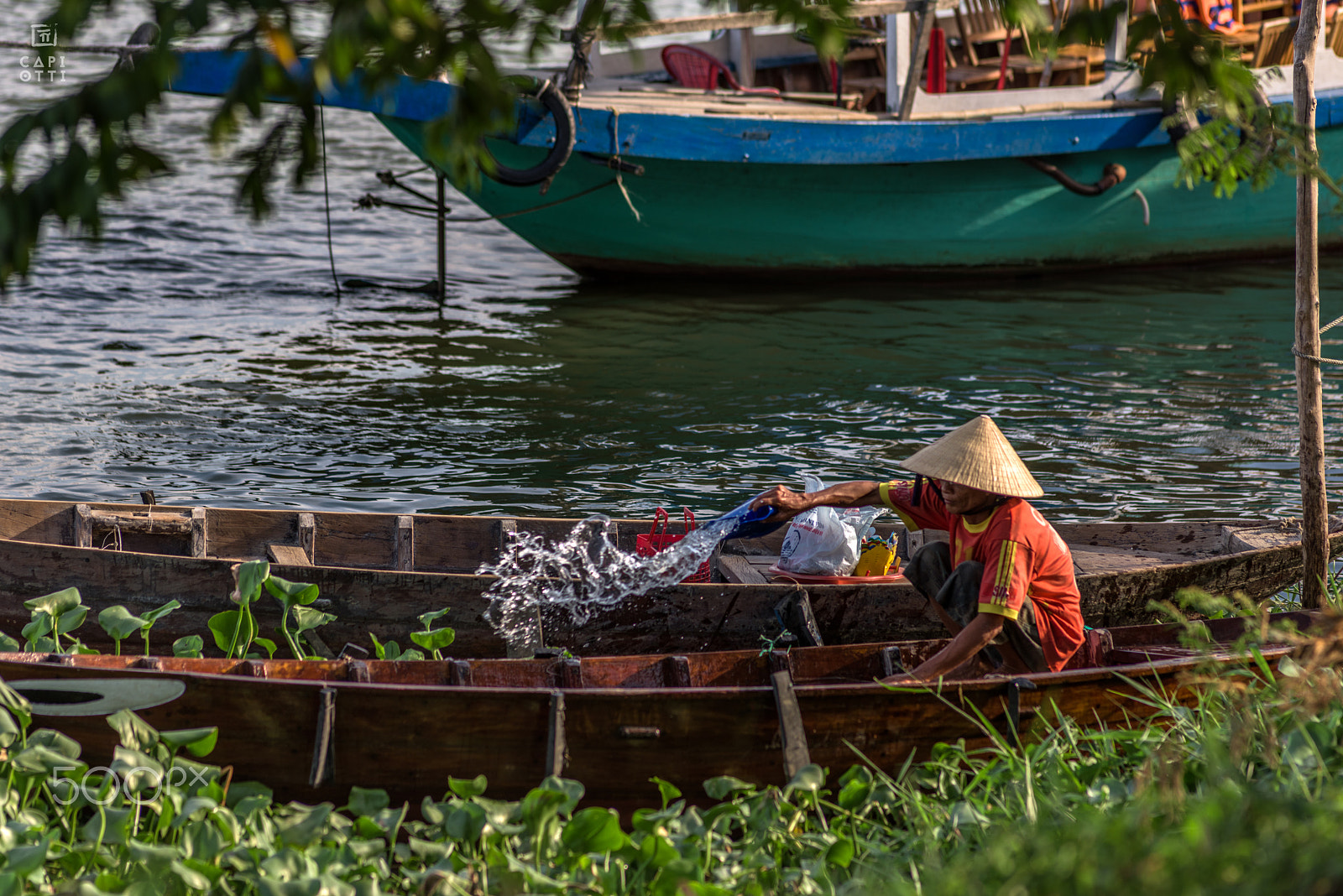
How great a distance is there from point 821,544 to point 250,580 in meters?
2.29

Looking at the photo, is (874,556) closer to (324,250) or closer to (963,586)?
(963,586)

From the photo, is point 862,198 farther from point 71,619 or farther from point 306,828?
point 306,828

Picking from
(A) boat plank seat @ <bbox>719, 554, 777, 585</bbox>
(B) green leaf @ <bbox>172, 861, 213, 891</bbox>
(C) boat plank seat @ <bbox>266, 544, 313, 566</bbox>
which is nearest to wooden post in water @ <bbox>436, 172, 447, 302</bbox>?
(C) boat plank seat @ <bbox>266, 544, 313, 566</bbox>

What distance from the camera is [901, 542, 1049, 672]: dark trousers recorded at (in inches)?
162

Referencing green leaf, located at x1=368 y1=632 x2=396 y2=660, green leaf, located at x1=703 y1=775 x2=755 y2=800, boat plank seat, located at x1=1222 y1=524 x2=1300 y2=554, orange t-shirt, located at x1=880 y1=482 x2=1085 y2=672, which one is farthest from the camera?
boat plank seat, located at x1=1222 y1=524 x2=1300 y2=554

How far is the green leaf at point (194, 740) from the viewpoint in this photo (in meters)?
3.18

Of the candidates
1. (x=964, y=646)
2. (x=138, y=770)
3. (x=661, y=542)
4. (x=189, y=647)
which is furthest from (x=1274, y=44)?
(x=138, y=770)

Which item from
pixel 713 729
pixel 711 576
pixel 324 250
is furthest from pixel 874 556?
pixel 324 250

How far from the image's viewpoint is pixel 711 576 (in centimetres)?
545

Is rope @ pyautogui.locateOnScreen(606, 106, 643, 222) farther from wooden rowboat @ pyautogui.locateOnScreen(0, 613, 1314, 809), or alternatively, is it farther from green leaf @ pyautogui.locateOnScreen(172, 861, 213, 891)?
green leaf @ pyautogui.locateOnScreen(172, 861, 213, 891)

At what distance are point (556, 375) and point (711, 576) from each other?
4.65m

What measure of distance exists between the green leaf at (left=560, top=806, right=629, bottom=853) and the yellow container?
2511 mm

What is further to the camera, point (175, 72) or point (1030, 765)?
point (1030, 765)

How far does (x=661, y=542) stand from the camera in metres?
5.43
